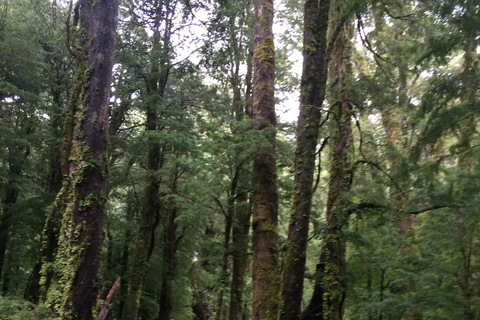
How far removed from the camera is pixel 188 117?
44.2ft

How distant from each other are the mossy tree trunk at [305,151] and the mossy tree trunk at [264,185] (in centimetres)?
44

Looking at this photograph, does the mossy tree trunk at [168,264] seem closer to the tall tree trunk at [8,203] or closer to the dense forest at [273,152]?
the dense forest at [273,152]

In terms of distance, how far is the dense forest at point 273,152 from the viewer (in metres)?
5.48

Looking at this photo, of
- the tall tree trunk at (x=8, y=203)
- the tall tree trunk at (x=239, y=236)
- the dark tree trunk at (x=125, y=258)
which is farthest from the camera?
the dark tree trunk at (x=125, y=258)

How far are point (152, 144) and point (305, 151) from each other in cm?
733

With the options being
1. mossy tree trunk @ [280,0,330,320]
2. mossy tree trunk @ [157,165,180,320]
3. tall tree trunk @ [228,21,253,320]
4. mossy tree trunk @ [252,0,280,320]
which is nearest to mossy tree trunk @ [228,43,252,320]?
tall tree trunk @ [228,21,253,320]

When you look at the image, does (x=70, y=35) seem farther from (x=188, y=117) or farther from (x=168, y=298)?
Result: (x=168, y=298)

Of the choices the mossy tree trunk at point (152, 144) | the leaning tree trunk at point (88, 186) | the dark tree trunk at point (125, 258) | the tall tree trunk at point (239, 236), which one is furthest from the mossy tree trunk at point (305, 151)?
the dark tree trunk at point (125, 258)

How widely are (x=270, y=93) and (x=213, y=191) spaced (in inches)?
104

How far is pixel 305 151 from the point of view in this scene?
21.3 ft

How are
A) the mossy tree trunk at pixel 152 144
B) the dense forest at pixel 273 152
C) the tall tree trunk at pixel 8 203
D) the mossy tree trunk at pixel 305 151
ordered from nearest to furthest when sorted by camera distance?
1. the dense forest at pixel 273 152
2. the mossy tree trunk at pixel 305 151
3. the mossy tree trunk at pixel 152 144
4. the tall tree trunk at pixel 8 203

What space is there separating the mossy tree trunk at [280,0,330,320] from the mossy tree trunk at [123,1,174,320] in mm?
6327

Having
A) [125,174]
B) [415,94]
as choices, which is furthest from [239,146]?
[125,174]

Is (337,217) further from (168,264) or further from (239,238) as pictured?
(168,264)
